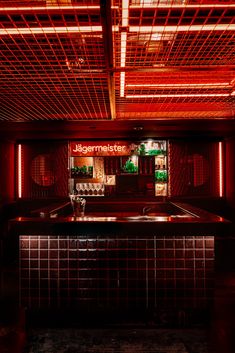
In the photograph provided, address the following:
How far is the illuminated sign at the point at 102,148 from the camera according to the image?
845cm

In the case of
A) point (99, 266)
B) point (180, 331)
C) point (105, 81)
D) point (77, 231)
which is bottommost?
point (180, 331)

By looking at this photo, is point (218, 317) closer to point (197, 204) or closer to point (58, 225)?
point (58, 225)

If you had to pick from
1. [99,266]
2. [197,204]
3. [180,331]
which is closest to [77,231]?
[99,266]

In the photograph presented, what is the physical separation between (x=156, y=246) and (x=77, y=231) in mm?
981

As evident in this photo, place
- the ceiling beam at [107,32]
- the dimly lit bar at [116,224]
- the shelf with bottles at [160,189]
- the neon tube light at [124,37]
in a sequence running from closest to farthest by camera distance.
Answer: the ceiling beam at [107,32], the neon tube light at [124,37], the dimly lit bar at [116,224], the shelf with bottles at [160,189]

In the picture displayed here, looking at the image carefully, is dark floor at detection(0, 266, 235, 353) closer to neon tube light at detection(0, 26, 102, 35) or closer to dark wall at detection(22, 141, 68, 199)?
neon tube light at detection(0, 26, 102, 35)

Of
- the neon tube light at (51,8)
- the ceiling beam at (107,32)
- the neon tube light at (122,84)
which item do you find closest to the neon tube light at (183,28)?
the ceiling beam at (107,32)

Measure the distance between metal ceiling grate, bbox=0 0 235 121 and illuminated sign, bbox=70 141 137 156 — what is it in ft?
9.78

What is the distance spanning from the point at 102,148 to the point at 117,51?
5.25 m

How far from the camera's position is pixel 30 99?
5133mm

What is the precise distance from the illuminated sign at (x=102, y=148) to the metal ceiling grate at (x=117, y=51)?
298cm

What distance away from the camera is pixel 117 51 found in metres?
3.24

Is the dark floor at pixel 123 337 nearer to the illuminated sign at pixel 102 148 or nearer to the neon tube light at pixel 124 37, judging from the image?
the neon tube light at pixel 124 37

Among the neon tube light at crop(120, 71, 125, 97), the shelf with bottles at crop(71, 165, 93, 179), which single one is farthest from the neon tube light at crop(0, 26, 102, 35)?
the shelf with bottles at crop(71, 165, 93, 179)
